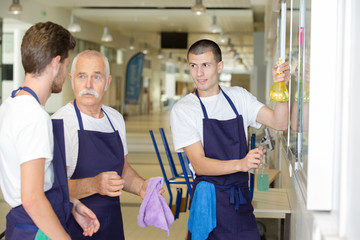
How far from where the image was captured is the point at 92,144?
2291 mm

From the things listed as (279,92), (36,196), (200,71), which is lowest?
(36,196)

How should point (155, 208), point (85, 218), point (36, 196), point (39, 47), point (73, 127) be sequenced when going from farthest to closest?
point (73, 127), point (155, 208), point (85, 218), point (39, 47), point (36, 196)

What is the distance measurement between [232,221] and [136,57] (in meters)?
21.0

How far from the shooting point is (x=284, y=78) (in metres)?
2.32

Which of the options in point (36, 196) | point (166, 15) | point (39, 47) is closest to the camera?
point (36, 196)

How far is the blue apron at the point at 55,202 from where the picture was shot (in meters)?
1.72

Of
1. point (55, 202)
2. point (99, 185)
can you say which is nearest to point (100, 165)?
point (99, 185)

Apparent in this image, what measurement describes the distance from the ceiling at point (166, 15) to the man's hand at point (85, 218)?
11.4 m

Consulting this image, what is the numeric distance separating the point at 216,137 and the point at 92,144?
641 millimetres

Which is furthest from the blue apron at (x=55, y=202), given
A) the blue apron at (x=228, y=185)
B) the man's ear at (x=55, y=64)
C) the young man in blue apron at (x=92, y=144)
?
the blue apron at (x=228, y=185)

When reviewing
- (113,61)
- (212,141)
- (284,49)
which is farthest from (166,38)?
(212,141)

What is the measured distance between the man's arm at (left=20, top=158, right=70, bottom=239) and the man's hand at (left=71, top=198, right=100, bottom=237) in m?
0.38

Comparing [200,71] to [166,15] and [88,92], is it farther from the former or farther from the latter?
[166,15]

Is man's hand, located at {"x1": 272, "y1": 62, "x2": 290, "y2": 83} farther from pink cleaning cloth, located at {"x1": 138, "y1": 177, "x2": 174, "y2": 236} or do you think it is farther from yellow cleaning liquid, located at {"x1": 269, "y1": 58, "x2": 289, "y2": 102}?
pink cleaning cloth, located at {"x1": 138, "y1": 177, "x2": 174, "y2": 236}
